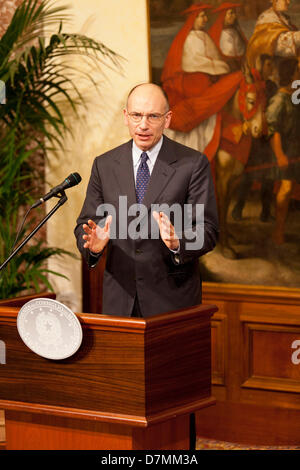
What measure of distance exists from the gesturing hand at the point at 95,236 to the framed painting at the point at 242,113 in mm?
1781

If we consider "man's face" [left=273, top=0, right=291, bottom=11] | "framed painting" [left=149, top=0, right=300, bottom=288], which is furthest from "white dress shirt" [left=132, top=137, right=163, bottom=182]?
"man's face" [left=273, top=0, right=291, bottom=11]

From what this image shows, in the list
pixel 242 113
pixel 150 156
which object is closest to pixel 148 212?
pixel 150 156

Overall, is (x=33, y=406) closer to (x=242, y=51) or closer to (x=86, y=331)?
(x=86, y=331)

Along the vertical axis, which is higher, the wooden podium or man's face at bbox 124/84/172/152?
man's face at bbox 124/84/172/152

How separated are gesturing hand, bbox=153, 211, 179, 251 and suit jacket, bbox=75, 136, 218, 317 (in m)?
0.28

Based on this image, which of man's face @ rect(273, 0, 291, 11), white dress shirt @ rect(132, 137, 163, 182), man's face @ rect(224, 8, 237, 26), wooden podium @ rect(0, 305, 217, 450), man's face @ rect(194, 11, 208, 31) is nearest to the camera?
Result: wooden podium @ rect(0, 305, 217, 450)

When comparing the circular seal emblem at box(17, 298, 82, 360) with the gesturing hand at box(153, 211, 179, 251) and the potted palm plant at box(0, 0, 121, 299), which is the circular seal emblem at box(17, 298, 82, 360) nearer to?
the gesturing hand at box(153, 211, 179, 251)

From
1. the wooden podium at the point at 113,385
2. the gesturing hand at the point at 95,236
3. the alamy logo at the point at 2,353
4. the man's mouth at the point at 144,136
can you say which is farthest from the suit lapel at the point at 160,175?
the alamy logo at the point at 2,353

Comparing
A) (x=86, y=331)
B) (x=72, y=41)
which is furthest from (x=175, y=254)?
(x=72, y=41)

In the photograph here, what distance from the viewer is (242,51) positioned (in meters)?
4.44

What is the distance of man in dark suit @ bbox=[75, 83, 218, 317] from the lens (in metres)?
3.10

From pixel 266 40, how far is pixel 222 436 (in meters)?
2.50

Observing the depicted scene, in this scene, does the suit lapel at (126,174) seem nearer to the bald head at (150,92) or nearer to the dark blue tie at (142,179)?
the dark blue tie at (142,179)

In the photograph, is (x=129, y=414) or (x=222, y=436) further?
(x=222, y=436)
